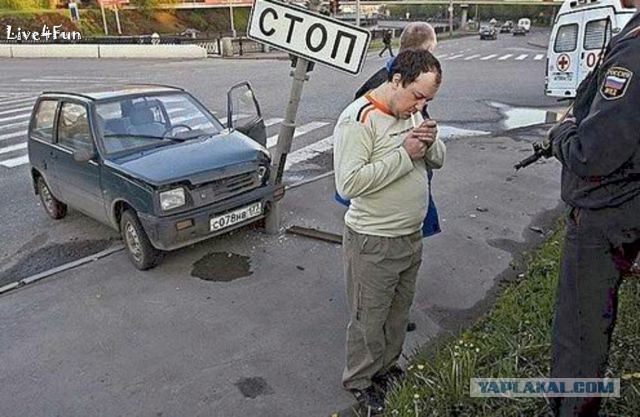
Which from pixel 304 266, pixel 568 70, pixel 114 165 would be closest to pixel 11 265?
pixel 114 165

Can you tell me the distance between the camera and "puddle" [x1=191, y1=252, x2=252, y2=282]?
16.6 feet

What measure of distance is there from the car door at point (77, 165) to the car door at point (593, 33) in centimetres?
1012

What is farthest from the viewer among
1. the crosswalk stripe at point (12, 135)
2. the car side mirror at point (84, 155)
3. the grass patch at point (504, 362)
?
the crosswalk stripe at point (12, 135)

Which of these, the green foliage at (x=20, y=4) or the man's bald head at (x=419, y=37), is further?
the green foliage at (x=20, y=4)

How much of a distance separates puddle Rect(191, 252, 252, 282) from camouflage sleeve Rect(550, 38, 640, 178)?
3.46 m

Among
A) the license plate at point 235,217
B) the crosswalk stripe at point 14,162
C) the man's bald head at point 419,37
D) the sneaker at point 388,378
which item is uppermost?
the man's bald head at point 419,37

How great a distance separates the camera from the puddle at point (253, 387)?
344cm

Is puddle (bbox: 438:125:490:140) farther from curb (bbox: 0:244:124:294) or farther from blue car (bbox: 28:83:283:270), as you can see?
curb (bbox: 0:244:124:294)

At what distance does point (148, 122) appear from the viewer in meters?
5.86

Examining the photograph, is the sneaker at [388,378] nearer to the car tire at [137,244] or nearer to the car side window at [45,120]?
the car tire at [137,244]

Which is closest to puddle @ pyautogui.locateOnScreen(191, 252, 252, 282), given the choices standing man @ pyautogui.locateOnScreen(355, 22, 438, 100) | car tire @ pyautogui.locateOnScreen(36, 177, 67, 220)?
standing man @ pyautogui.locateOnScreen(355, 22, 438, 100)

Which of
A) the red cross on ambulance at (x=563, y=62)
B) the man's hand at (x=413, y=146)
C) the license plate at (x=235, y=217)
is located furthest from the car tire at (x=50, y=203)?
the red cross on ambulance at (x=563, y=62)

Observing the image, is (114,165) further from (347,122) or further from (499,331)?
(499,331)

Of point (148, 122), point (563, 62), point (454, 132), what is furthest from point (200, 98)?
point (148, 122)
